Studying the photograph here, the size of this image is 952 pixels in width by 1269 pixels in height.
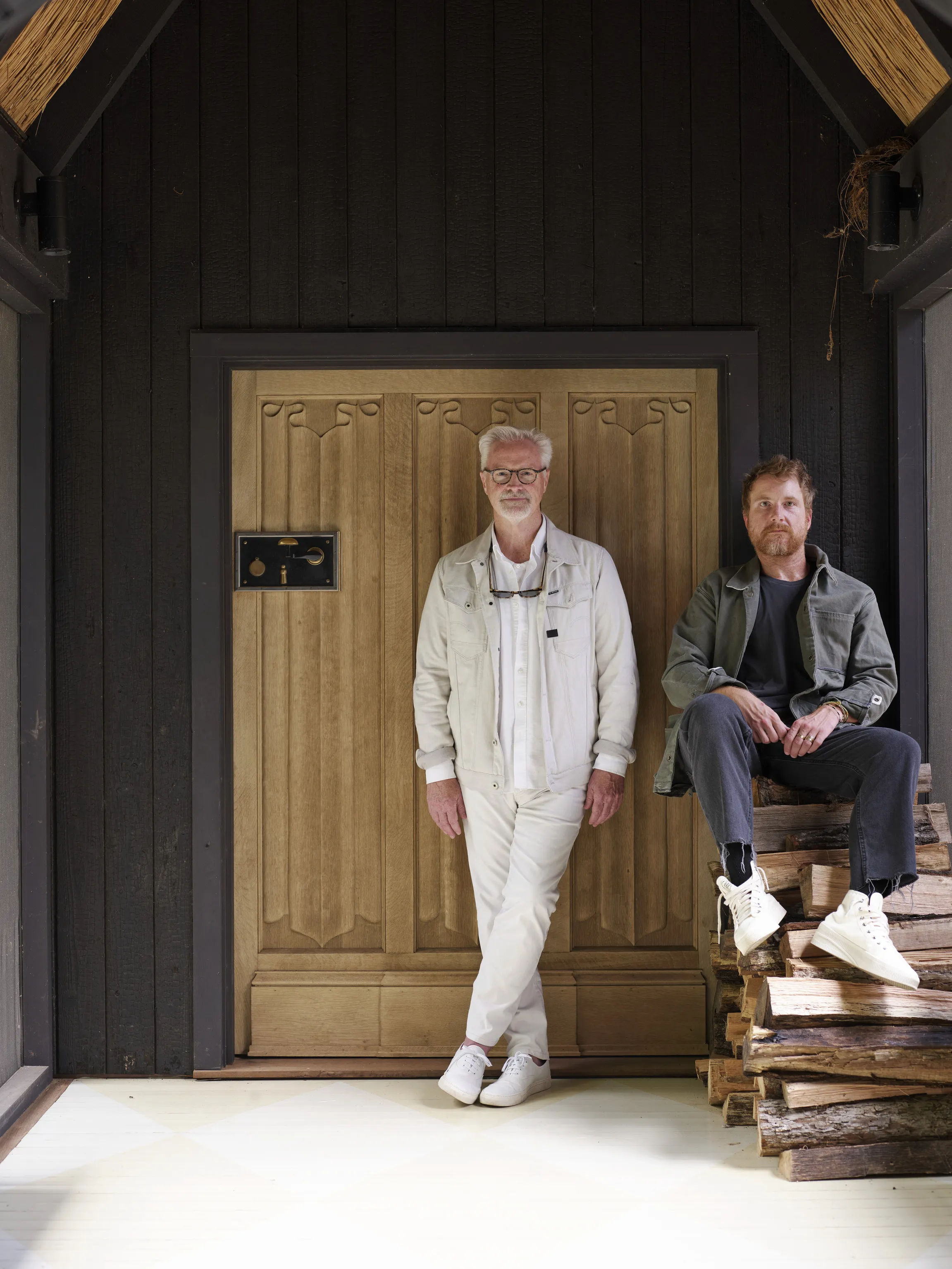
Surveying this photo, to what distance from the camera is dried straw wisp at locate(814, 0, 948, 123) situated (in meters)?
2.90

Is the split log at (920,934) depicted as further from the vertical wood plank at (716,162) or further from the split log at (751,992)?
the vertical wood plank at (716,162)

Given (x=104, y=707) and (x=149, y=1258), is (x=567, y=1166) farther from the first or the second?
(x=104, y=707)

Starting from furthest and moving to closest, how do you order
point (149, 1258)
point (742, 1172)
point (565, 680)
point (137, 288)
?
point (137, 288), point (565, 680), point (742, 1172), point (149, 1258)

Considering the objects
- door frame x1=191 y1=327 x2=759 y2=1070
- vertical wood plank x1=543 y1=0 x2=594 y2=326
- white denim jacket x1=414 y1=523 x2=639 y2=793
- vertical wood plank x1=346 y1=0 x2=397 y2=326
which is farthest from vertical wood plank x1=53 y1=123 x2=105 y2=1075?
vertical wood plank x1=543 y1=0 x2=594 y2=326

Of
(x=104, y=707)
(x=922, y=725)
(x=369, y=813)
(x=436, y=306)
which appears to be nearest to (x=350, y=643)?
(x=369, y=813)

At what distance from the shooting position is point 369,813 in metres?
3.53

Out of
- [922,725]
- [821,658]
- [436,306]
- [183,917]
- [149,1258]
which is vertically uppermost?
[436,306]

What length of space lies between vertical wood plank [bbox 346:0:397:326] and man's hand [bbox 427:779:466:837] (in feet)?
4.64

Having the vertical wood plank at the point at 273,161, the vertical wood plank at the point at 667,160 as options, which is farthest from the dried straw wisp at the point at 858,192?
the vertical wood plank at the point at 273,161

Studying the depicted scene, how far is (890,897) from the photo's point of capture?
2.74 meters

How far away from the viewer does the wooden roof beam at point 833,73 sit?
324cm

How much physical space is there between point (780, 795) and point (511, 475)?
3.78 feet

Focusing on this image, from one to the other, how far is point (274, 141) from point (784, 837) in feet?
8.33

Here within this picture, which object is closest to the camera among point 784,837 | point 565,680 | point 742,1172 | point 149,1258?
point 149,1258
